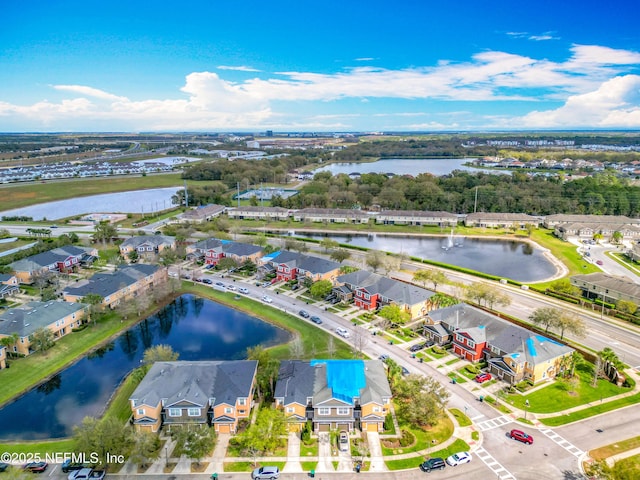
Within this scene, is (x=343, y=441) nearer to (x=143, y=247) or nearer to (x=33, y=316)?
(x=33, y=316)

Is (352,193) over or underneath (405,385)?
over

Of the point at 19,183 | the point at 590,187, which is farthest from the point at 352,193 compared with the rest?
the point at 19,183

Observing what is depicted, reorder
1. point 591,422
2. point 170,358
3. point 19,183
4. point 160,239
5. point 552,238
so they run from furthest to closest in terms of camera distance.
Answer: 1. point 19,183
2. point 552,238
3. point 160,239
4. point 170,358
5. point 591,422

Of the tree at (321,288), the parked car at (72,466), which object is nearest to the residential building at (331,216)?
the tree at (321,288)

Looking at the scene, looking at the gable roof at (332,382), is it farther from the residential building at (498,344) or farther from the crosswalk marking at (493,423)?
the residential building at (498,344)

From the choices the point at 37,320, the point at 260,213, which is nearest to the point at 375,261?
the point at 37,320

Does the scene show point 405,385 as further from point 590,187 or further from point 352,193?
point 590,187

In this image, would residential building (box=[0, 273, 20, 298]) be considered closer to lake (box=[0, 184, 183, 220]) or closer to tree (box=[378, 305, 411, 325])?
tree (box=[378, 305, 411, 325])
